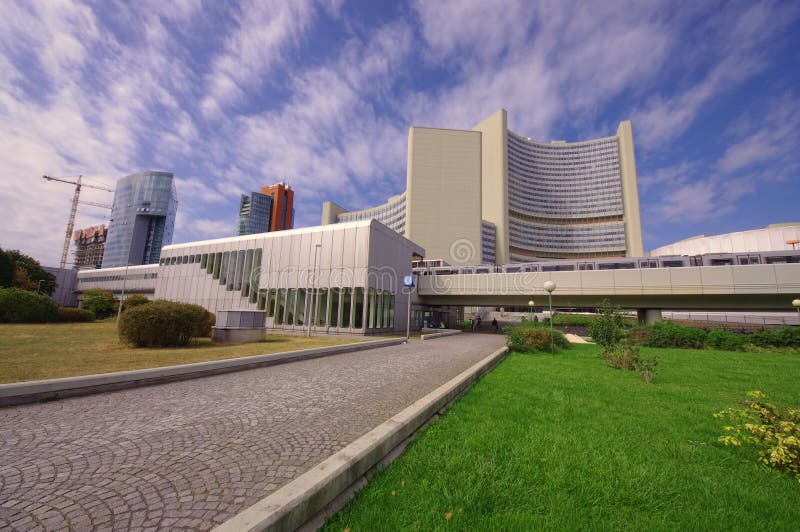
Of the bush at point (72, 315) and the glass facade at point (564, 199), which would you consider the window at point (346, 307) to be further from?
the glass facade at point (564, 199)

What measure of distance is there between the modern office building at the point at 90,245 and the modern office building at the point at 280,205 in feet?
267

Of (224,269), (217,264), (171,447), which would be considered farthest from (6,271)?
(171,447)

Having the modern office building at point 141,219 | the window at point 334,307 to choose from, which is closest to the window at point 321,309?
the window at point 334,307

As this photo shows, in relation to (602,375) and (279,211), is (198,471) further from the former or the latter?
(279,211)

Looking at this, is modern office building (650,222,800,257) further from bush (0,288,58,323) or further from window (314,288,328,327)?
bush (0,288,58,323)

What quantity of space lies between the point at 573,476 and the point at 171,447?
4948 millimetres

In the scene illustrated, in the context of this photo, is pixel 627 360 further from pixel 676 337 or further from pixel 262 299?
pixel 262 299

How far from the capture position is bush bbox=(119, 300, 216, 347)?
13.4 metres

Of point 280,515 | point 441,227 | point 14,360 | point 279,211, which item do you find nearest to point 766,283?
point 280,515

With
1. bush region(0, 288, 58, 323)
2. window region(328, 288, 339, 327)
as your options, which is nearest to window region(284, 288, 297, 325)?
window region(328, 288, 339, 327)

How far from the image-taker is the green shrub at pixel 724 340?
19656 millimetres

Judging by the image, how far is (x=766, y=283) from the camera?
25969 mm

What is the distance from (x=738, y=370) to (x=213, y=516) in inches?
649

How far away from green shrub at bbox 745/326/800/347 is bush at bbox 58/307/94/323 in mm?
53275
